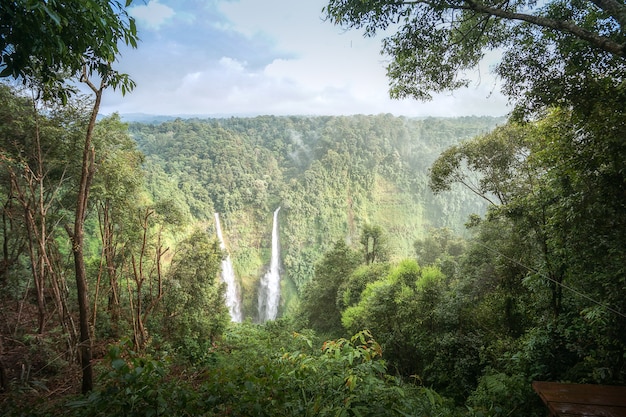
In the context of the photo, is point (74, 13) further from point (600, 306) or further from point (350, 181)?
point (350, 181)

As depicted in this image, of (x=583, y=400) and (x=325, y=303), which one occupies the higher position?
(x=583, y=400)

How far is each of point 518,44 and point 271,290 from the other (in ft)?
117

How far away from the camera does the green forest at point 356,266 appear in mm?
2043

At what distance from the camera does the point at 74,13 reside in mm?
1786

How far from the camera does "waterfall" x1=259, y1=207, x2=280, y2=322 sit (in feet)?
114

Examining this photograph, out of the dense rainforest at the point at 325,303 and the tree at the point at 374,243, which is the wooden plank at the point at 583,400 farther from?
the tree at the point at 374,243

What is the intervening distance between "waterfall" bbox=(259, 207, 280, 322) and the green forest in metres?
18.4

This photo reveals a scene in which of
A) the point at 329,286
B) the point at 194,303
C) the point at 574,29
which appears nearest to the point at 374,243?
the point at 329,286

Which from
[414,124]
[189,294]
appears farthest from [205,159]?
[414,124]

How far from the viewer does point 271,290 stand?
36.5m

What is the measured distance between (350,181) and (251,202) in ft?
54.7

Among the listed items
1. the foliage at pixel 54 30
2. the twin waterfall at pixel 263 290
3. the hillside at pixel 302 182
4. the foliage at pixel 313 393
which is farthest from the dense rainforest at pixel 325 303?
the hillside at pixel 302 182

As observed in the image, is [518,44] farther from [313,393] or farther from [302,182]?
[302,182]

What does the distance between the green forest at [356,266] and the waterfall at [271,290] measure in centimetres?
1838
